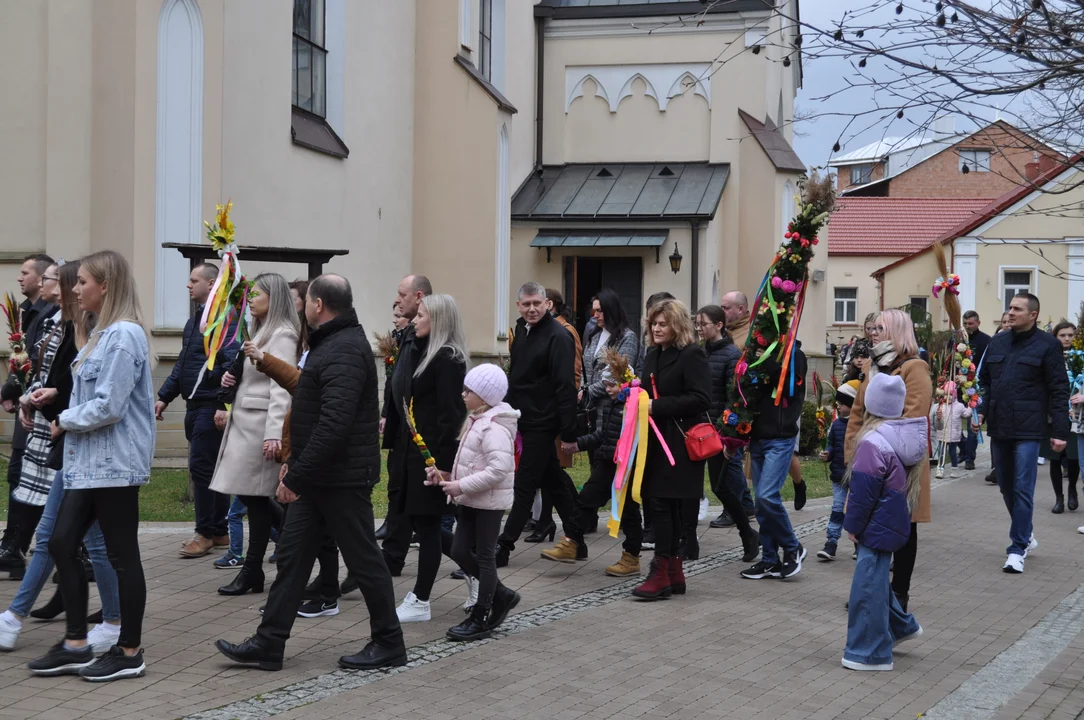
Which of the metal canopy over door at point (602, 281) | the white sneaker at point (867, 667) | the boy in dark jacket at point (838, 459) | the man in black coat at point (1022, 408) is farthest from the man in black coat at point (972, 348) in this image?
the white sneaker at point (867, 667)

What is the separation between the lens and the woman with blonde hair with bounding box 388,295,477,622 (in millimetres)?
7066

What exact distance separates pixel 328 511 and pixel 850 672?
2.89 m

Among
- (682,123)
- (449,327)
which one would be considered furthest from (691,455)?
(682,123)

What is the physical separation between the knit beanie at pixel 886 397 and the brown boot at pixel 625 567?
2.79 metres

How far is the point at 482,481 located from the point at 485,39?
18.6 m

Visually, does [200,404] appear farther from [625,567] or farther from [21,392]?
[625,567]

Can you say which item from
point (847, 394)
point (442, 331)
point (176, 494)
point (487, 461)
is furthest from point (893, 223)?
point (487, 461)

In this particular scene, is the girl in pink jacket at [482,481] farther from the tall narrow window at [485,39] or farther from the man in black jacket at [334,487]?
the tall narrow window at [485,39]

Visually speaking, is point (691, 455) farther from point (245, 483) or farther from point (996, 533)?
point (996, 533)

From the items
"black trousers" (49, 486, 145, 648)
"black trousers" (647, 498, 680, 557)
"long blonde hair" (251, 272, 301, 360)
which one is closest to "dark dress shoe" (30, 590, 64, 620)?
"black trousers" (49, 486, 145, 648)

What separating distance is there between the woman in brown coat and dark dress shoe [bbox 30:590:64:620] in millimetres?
4684

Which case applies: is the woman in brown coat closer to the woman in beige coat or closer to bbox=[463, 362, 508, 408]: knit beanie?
bbox=[463, 362, 508, 408]: knit beanie

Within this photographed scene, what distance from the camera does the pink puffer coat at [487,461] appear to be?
270 inches

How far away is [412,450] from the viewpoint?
23.3 ft
